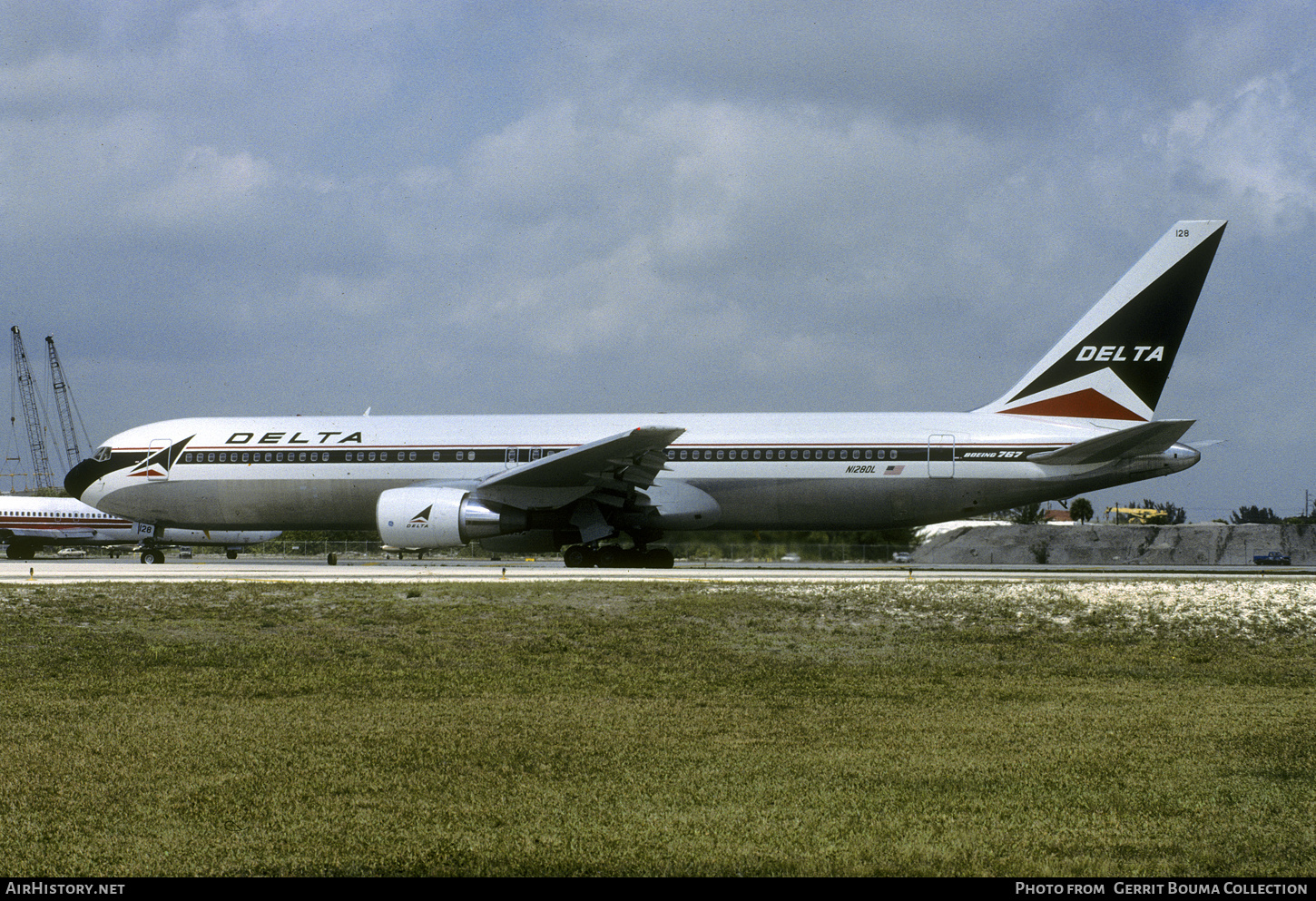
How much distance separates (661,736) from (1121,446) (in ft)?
63.0

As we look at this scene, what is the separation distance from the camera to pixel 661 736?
8586mm

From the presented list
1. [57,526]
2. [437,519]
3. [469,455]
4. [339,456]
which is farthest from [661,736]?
[57,526]

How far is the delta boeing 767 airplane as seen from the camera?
25.4 meters

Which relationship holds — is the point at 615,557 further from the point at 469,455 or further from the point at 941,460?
the point at 941,460

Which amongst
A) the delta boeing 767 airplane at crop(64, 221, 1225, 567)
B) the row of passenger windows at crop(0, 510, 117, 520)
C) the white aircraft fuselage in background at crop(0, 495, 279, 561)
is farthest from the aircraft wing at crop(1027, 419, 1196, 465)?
the row of passenger windows at crop(0, 510, 117, 520)

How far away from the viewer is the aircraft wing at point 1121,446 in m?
23.5

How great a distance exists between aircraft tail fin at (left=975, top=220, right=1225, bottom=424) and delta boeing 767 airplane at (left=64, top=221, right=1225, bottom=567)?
1.2 inches

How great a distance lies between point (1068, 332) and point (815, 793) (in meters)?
22.8

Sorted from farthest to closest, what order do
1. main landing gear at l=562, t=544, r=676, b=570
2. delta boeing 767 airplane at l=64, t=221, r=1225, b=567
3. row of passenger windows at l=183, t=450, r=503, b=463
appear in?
row of passenger windows at l=183, t=450, r=503, b=463 < main landing gear at l=562, t=544, r=676, b=570 < delta boeing 767 airplane at l=64, t=221, r=1225, b=567

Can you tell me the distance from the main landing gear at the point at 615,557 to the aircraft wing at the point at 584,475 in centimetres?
143

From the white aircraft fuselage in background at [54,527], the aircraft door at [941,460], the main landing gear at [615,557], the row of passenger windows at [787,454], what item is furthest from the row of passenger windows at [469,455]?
the white aircraft fuselage in background at [54,527]

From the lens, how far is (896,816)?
20.2ft

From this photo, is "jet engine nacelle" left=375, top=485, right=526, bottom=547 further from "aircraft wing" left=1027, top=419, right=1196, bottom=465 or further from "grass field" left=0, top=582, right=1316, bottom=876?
"aircraft wing" left=1027, top=419, right=1196, bottom=465

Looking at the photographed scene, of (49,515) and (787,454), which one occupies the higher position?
(787,454)
